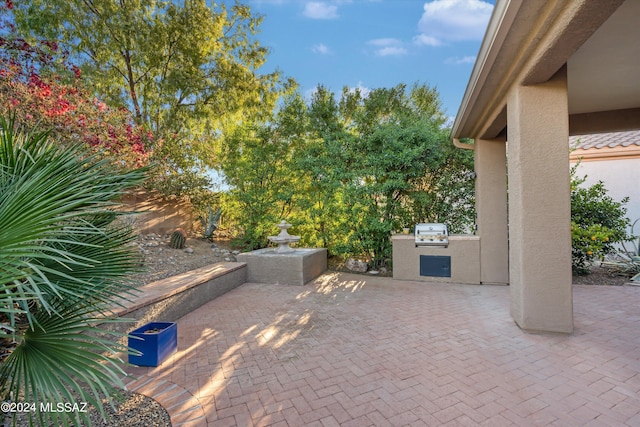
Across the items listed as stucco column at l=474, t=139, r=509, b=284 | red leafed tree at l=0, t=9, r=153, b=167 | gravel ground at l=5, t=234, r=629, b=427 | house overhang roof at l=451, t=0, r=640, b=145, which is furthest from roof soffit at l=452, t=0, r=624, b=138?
red leafed tree at l=0, t=9, r=153, b=167

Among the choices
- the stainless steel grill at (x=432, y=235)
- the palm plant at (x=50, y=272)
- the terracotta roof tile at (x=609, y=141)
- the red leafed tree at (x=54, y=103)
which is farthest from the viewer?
the terracotta roof tile at (x=609, y=141)

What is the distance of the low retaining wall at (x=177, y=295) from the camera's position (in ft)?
13.2

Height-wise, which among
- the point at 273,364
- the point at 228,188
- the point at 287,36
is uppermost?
the point at 287,36

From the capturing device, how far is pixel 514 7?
9.05ft

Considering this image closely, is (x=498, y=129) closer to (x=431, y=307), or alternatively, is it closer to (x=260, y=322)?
(x=431, y=307)

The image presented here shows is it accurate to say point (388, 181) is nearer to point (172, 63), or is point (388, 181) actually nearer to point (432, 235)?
point (432, 235)

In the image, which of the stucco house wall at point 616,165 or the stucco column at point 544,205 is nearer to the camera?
the stucco column at point 544,205

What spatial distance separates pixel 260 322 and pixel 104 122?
19.3 ft

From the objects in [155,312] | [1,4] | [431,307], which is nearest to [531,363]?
[431,307]

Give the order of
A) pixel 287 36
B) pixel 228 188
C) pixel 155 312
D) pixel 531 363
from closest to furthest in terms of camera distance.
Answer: pixel 531 363, pixel 155 312, pixel 228 188, pixel 287 36

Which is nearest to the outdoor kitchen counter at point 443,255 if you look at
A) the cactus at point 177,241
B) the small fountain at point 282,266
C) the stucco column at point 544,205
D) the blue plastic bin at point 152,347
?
the small fountain at point 282,266

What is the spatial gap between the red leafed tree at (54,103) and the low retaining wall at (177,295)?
232 centimetres

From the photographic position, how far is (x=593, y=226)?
670 cm

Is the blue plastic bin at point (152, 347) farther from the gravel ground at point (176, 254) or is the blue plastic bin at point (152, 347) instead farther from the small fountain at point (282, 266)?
the small fountain at point (282, 266)
